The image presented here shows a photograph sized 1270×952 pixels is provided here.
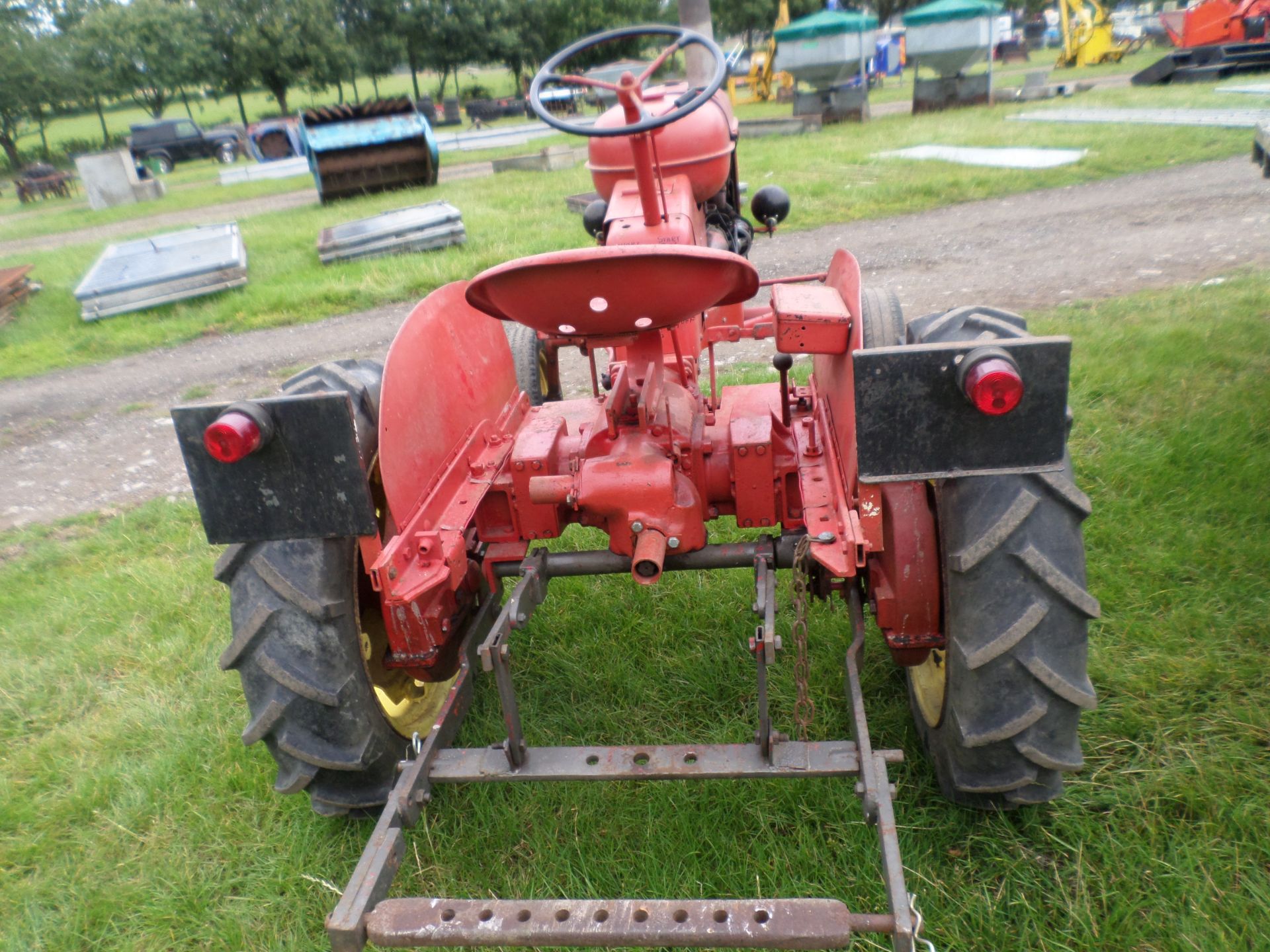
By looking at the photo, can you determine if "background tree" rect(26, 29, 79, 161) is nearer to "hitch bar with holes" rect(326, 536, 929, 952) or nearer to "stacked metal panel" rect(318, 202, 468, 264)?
"stacked metal panel" rect(318, 202, 468, 264)

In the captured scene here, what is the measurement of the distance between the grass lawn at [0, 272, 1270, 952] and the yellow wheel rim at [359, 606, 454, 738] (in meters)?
0.19

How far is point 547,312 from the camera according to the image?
210 cm

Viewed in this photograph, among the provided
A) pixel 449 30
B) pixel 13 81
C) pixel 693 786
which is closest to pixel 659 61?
pixel 693 786

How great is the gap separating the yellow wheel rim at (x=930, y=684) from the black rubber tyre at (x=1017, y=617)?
0.99 feet

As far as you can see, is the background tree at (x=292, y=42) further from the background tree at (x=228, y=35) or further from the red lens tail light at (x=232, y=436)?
the red lens tail light at (x=232, y=436)

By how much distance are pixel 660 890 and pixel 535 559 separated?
0.91 meters

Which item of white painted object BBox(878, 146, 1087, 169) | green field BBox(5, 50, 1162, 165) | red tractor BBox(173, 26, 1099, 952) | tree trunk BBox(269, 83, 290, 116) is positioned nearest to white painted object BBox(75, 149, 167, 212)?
green field BBox(5, 50, 1162, 165)

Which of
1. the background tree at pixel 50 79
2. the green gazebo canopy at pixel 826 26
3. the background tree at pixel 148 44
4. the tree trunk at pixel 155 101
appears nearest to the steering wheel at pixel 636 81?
the green gazebo canopy at pixel 826 26

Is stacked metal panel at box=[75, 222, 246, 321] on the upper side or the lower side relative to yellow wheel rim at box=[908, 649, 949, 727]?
upper

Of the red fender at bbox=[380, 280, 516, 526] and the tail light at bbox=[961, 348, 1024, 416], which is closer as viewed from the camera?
the tail light at bbox=[961, 348, 1024, 416]

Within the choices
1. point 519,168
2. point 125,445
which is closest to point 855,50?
point 519,168

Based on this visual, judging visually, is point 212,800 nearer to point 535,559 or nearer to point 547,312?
point 535,559

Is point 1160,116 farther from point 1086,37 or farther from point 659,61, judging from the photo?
point 1086,37

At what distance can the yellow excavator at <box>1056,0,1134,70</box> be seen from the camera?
26130 mm
